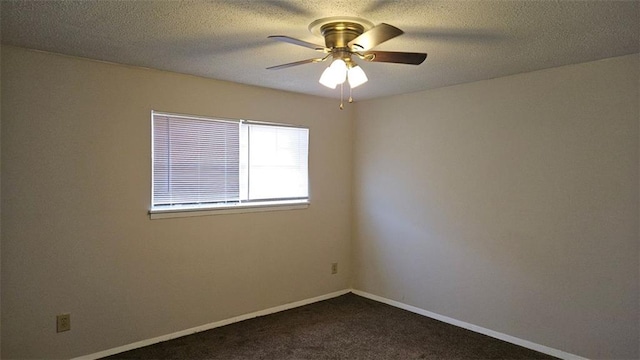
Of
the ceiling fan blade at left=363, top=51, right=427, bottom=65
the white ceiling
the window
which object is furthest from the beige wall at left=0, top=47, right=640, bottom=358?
the ceiling fan blade at left=363, top=51, right=427, bottom=65

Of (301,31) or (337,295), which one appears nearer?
(301,31)

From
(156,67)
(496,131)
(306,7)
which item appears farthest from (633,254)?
(156,67)

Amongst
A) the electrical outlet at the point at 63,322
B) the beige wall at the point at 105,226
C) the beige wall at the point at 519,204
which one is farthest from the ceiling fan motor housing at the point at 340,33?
the electrical outlet at the point at 63,322

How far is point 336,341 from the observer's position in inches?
136

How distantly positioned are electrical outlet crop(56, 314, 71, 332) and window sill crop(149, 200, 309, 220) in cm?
91

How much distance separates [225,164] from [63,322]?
1.74 metres

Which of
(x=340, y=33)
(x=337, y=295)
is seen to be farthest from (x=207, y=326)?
(x=340, y=33)

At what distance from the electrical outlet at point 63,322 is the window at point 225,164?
952mm

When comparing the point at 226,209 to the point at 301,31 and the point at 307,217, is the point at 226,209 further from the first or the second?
the point at 301,31

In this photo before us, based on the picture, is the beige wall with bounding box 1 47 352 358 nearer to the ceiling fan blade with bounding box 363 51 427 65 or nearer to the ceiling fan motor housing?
the ceiling fan motor housing

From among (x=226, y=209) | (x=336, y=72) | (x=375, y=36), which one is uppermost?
(x=375, y=36)

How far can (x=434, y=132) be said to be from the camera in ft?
13.2

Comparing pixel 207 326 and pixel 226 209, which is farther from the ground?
pixel 226 209

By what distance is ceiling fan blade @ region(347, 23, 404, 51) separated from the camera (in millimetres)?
1908
